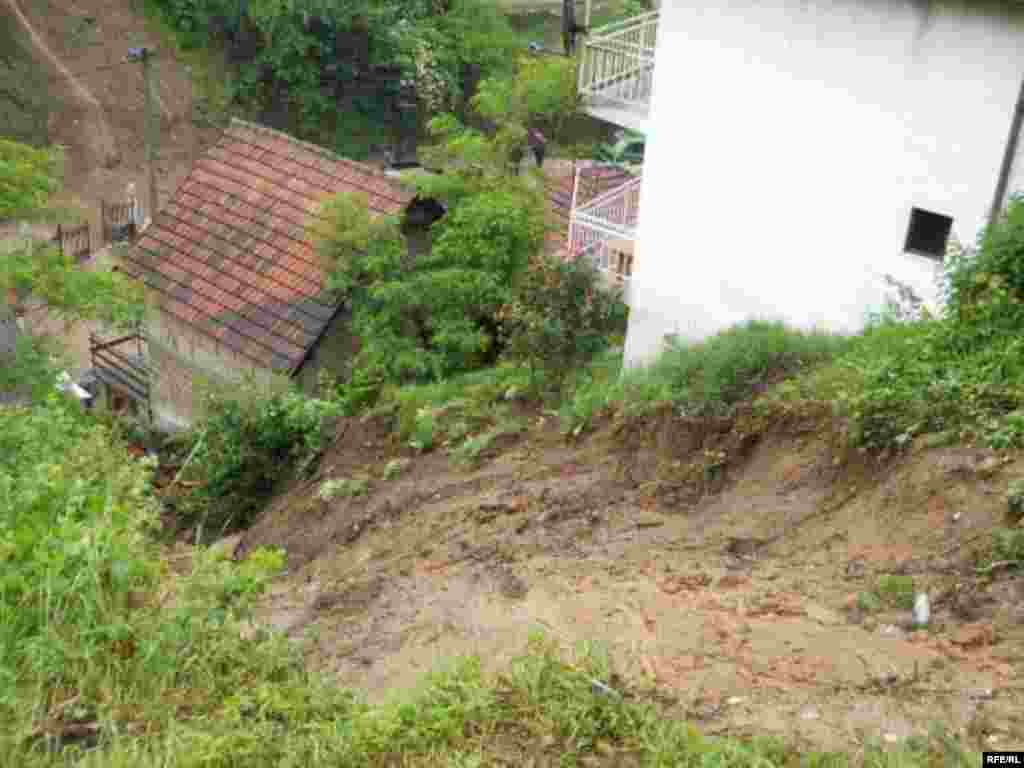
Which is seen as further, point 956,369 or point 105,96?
point 105,96

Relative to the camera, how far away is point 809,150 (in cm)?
1111

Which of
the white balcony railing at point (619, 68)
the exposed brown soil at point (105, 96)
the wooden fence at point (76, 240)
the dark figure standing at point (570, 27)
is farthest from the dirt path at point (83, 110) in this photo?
the white balcony railing at point (619, 68)

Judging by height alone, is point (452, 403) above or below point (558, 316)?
below

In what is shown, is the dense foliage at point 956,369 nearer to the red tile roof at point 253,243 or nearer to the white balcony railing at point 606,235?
the white balcony railing at point 606,235

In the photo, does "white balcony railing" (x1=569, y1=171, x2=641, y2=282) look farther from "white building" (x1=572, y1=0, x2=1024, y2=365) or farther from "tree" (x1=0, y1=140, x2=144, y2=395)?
"tree" (x1=0, y1=140, x2=144, y2=395)

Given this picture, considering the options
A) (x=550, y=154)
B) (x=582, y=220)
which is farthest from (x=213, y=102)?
(x=582, y=220)

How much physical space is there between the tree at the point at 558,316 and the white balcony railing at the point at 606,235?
0.48 m

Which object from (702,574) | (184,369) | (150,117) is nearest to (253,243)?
(184,369)

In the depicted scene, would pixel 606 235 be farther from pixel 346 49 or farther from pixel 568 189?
pixel 346 49

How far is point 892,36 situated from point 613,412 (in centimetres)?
442

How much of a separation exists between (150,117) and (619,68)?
54.5ft

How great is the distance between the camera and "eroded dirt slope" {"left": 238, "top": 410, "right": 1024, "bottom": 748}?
18.3ft

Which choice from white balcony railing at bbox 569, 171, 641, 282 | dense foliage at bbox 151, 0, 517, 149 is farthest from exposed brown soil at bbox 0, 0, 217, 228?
white balcony railing at bbox 569, 171, 641, 282

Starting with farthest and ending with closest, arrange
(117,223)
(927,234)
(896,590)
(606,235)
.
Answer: (117,223)
(606,235)
(927,234)
(896,590)
